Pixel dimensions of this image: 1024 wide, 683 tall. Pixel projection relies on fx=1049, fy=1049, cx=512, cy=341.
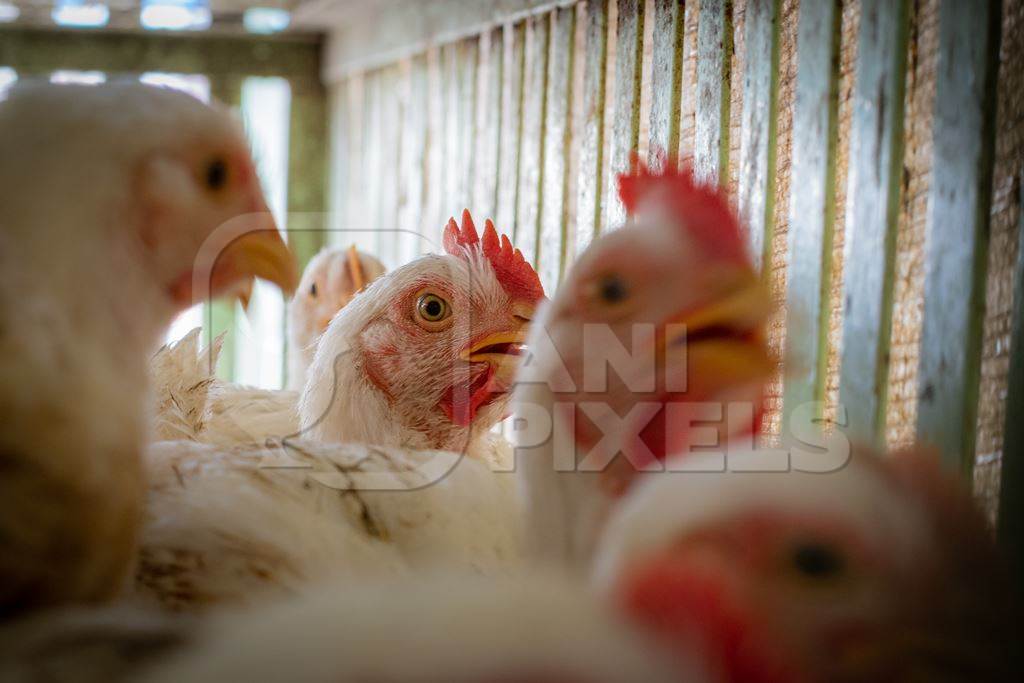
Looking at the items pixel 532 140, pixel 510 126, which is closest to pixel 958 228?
pixel 532 140

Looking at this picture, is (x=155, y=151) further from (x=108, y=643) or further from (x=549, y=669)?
(x=549, y=669)

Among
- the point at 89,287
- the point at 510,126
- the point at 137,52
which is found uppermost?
the point at 137,52

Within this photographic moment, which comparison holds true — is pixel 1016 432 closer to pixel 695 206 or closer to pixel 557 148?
pixel 695 206

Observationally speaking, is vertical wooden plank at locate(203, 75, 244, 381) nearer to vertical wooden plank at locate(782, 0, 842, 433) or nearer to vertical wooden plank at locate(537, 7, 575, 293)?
vertical wooden plank at locate(537, 7, 575, 293)

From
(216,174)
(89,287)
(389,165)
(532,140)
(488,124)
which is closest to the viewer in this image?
(89,287)

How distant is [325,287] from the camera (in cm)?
380

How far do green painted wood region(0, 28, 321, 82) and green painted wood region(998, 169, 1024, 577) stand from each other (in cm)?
446

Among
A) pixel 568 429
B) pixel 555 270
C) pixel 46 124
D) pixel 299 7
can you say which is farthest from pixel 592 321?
pixel 299 7

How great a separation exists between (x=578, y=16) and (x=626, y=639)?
7.60 ft

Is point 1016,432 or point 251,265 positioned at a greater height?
point 251,265

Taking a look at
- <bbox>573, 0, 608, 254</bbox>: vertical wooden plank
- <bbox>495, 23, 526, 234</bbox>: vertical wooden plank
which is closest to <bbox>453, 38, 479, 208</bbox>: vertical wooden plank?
<bbox>495, 23, 526, 234</bbox>: vertical wooden plank

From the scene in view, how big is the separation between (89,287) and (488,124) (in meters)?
2.66

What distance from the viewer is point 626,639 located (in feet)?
3.17

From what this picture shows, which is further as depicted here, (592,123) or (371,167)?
(371,167)
